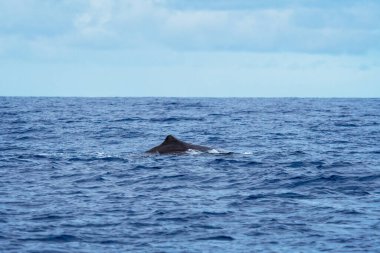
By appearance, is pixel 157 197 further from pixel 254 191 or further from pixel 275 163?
pixel 275 163

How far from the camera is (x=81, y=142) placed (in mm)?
37344

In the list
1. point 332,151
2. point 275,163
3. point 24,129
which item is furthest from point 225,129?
point 275,163

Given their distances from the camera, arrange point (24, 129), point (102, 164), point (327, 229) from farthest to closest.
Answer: point (24, 129)
point (102, 164)
point (327, 229)

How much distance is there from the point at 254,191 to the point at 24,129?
29.0 meters

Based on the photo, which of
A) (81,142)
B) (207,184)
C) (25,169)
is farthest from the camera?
(81,142)

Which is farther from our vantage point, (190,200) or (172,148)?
(172,148)

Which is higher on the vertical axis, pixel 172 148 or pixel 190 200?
pixel 172 148

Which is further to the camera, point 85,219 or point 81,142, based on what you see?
point 81,142

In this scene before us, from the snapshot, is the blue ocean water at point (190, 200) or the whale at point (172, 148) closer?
the blue ocean water at point (190, 200)

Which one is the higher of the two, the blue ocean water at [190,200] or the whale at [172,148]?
the whale at [172,148]

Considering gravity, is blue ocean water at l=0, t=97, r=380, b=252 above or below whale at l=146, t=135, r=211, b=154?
below

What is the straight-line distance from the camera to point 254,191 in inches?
778

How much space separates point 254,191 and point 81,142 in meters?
18.9

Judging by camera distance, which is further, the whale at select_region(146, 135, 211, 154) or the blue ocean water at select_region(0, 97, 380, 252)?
the whale at select_region(146, 135, 211, 154)
